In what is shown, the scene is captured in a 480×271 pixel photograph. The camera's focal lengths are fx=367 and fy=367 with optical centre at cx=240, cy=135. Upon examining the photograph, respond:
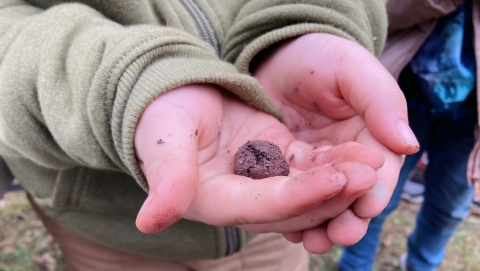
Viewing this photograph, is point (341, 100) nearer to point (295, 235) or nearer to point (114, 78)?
point (295, 235)

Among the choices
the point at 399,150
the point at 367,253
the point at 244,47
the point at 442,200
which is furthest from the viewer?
the point at 367,253

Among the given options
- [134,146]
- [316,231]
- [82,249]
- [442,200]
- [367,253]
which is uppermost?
[134,146]

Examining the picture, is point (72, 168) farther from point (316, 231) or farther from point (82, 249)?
point (316, 231)

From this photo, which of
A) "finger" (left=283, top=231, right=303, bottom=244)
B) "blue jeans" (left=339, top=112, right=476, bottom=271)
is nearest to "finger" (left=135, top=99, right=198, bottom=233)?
"finger" (left=283, top=231, right=303, bottom=244)

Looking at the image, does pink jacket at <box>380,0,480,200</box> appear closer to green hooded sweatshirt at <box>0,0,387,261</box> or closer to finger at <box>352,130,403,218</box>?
green hooded sweatshirt at <box>0,0,387,261</box>

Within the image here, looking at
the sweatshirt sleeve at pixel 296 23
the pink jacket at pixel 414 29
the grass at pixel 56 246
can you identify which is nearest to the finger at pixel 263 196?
the sweatshirt sleeve at pixel 296 23

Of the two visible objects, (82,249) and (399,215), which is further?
(399,215)

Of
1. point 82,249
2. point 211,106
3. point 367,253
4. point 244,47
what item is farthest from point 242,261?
point 367,253
